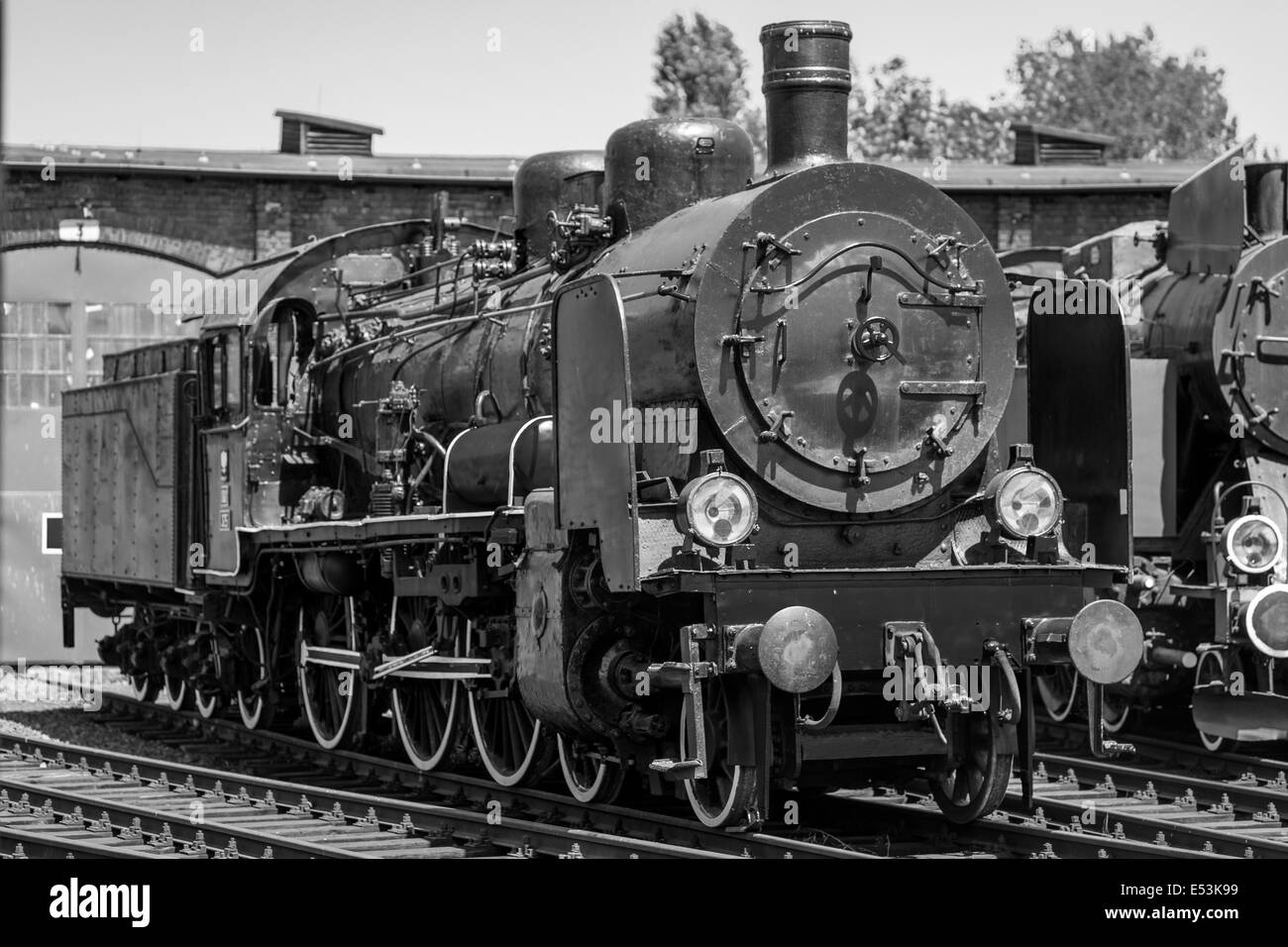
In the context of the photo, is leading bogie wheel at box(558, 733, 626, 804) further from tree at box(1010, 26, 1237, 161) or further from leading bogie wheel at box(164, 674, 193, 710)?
tree at box(1010, 26, 1237, 161)

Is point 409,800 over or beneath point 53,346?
beneath

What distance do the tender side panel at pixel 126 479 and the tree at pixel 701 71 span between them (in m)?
30.6

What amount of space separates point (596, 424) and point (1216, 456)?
552cm

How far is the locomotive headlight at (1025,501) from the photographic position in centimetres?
877

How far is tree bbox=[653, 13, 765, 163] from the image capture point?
46844mm

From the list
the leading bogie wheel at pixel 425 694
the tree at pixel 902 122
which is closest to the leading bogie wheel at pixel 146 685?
the leading bogie wheel at pixel 425 694

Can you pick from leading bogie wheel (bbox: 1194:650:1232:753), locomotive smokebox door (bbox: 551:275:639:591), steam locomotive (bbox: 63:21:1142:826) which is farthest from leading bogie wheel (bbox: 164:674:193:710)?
leading bogie wheel (bbox: 1194:650:1232:753)

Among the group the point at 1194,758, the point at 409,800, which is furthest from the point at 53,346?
the point at 1194,758

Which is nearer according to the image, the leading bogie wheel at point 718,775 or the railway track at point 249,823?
the leading bogie wheel at point 718,775

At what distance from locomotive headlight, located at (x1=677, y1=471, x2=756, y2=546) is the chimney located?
5.52 feet

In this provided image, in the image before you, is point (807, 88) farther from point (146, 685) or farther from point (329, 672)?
point (146, 685)

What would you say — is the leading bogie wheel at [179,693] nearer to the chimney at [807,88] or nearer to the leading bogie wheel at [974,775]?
the leading bogie wheel at [974,775]

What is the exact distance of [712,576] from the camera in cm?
812

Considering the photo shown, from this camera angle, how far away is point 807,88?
9047 millimetres
